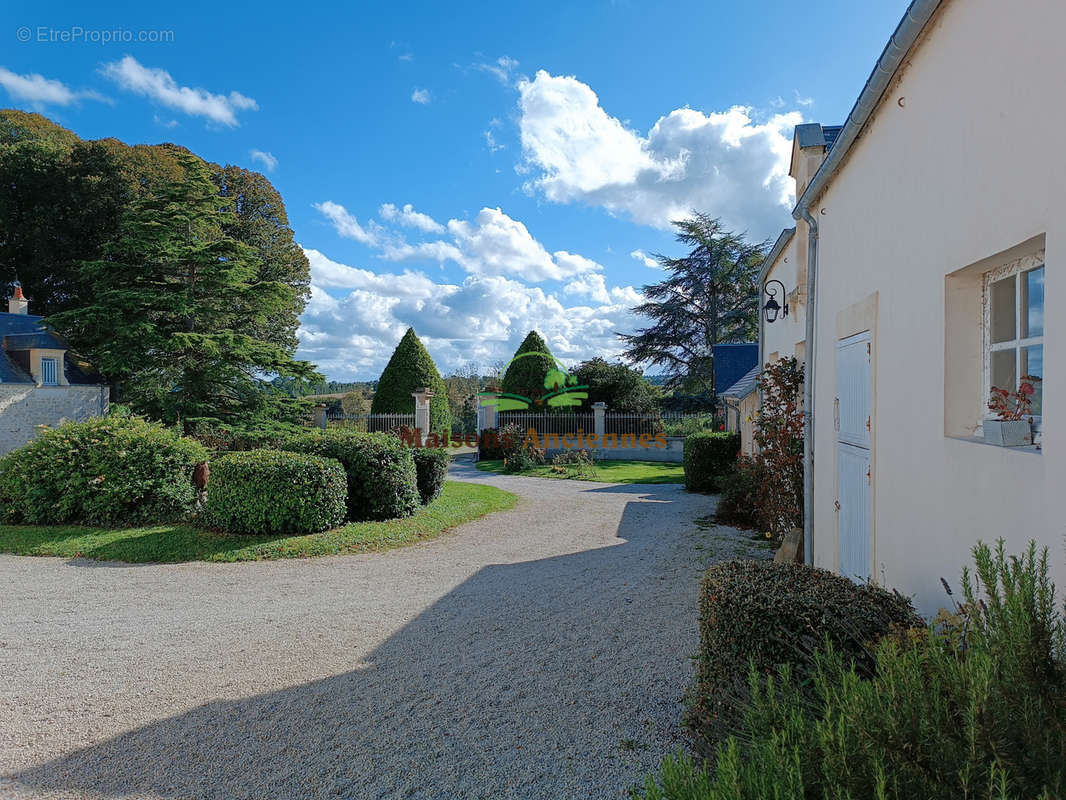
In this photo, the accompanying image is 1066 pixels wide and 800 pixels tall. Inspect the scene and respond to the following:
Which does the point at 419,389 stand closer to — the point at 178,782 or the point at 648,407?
the point at 648,407

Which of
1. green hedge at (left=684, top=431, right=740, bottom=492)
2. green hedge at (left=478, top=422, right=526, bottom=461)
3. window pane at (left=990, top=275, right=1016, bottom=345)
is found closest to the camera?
window pane at (left=990, top=275, right=1016, bottom=345)

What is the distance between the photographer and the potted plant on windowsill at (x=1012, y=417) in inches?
99.9

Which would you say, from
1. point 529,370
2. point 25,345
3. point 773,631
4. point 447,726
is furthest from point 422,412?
point 773,631

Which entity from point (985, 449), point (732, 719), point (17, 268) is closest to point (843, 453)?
point (985, 449)

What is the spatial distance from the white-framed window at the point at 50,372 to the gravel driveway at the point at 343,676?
11.7 metres

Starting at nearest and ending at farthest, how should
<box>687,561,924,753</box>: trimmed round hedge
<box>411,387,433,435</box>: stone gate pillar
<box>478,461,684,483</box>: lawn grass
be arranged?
<box>687,561,924,753</box>: trimmed round hedge
<box>478,461,684,483</box>: lawn grass
<box>411,387,433,435</box>: stone gate pillar

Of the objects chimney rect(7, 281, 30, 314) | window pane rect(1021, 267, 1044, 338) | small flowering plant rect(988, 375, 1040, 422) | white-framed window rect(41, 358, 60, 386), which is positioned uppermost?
chimney rect(7, 281, 30, 314)

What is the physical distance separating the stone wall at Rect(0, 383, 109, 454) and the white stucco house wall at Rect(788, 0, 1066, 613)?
1903 centimetres

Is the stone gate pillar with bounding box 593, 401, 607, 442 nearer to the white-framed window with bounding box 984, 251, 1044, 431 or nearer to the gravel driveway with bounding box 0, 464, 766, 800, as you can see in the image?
the gravel driveway with bounding box 0, 464, 766, 800

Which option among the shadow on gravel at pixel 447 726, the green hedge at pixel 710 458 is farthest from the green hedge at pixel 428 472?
the green hedge at pixel 710 458

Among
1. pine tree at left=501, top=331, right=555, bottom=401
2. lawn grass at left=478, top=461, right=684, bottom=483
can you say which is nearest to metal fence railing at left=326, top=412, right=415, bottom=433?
lawn grass at left=478, top=461, right=684, bottom=483

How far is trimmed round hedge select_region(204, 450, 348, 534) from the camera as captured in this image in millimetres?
8500

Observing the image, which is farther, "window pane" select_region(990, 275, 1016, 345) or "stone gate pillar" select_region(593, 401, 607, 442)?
"stone gate pillar" select_region(593, 401, 607, 442)

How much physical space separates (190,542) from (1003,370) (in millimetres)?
8986
